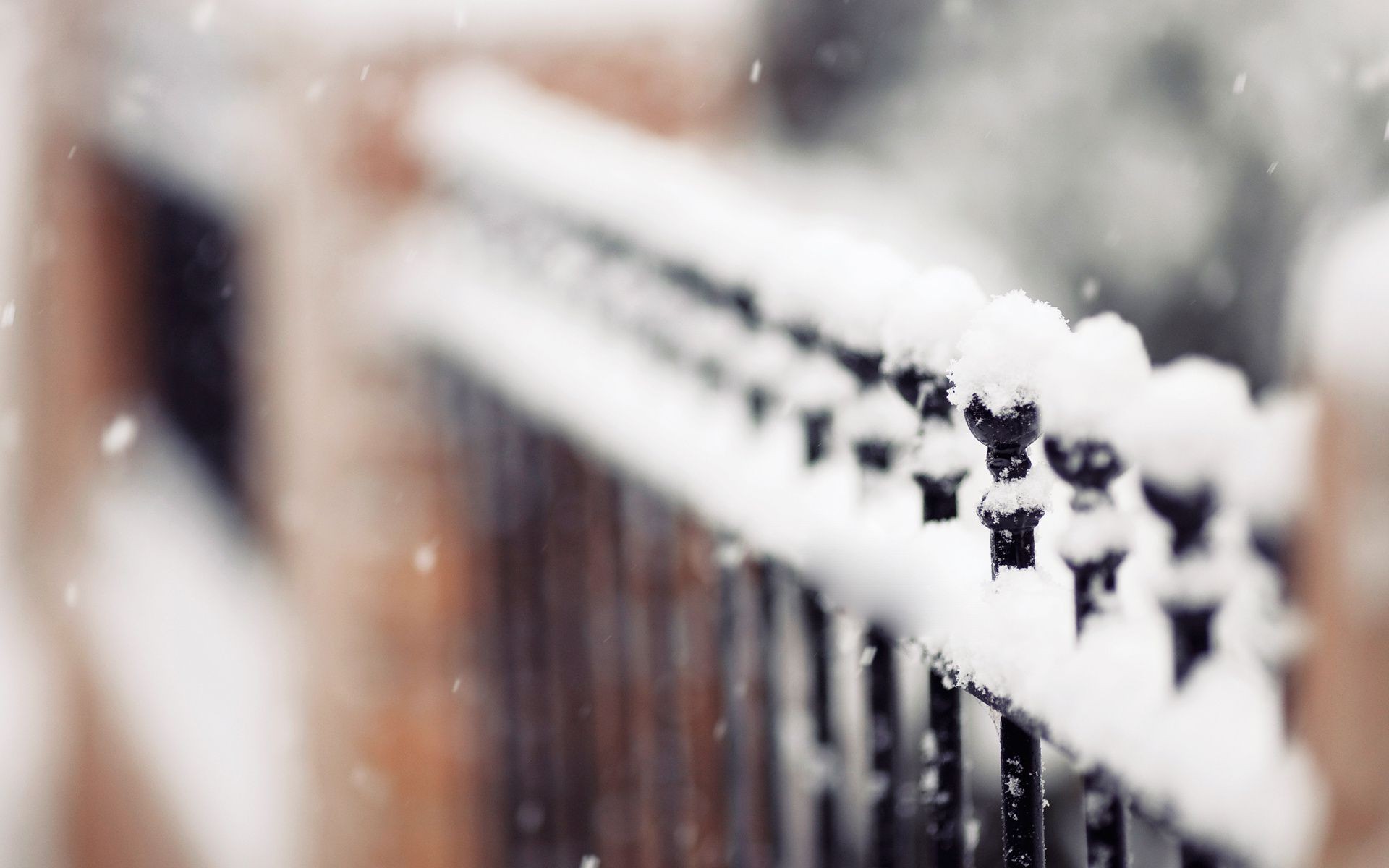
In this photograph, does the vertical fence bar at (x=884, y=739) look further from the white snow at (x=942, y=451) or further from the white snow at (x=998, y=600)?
the white snow at (x=942, y=451)

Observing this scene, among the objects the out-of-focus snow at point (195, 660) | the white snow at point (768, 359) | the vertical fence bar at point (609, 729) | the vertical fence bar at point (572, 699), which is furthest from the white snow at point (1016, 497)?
the out-of-focus snow at point (195, 660)

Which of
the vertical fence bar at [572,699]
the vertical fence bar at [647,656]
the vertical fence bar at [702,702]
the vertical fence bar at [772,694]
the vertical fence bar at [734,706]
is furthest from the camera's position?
the vertical fence bar at [702,702]

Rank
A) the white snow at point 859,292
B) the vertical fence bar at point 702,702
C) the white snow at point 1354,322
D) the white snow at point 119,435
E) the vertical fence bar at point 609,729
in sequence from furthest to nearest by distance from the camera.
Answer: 1. the white snow at point 119,435
2. the vertical fence bar at point 702,702
3. the vertical fence bar at point 609,729
4. the white snow at point 859,292
5. the white snow at point 1354,322

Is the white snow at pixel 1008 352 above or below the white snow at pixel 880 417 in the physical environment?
below

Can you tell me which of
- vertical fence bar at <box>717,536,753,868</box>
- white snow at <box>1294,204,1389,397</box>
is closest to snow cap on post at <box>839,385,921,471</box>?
vertical fence bar at <box>717,536,753,868</box>

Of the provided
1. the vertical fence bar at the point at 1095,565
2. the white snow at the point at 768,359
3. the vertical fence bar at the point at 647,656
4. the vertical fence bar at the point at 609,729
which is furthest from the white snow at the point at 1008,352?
the vertical fence bar at the point at 609,729

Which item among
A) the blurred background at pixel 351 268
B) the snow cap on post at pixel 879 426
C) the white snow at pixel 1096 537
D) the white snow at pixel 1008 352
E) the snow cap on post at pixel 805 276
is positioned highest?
the blurred background at pixel 351 268

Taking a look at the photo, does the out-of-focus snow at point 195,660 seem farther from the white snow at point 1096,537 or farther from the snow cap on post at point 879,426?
the white snow at point 1096,537

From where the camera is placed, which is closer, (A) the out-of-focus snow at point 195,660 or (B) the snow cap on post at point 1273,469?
(B) the snow cap on post at point 1273,469

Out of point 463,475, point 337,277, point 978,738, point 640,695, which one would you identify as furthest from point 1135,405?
point 978,738
